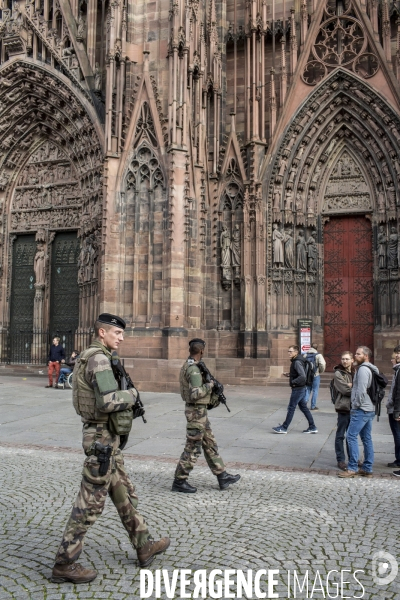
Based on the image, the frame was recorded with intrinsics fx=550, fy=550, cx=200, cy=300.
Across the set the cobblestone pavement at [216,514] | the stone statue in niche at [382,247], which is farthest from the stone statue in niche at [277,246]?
the cobblestone pavement at [216,514]

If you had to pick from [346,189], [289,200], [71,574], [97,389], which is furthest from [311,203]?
[71,574]

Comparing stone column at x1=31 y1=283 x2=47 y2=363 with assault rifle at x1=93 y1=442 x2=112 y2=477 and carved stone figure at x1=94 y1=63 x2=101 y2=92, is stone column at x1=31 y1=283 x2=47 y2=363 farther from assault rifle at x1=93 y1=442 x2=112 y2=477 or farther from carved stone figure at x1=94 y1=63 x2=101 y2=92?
assault rifle at x1=93 y1=442 x2=112 y2=477

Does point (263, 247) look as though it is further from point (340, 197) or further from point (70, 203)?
point (70, 203)

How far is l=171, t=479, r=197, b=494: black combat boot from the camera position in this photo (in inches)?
235

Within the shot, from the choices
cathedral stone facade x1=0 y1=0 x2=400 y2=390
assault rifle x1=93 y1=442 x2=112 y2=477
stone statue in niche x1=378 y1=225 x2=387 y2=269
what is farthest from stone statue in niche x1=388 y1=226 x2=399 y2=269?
assault rifle x1=93 y1=442 x2=112 y2=477

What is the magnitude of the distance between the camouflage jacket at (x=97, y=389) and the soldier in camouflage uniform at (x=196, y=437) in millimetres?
2066

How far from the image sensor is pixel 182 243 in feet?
51.8

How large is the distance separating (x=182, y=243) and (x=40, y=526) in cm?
1159

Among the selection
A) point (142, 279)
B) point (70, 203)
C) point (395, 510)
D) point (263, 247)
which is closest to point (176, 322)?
point (142, 279)

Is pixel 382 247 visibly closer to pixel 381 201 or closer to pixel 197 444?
pixel 381 201

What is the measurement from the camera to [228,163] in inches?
723

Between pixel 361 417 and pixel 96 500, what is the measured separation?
393cm

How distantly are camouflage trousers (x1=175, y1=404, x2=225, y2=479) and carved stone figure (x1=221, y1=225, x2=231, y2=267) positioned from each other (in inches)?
478

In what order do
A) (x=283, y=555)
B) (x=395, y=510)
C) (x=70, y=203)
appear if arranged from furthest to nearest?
(x=70, y=203), (x=395, y=510), (x=283, y=555)
